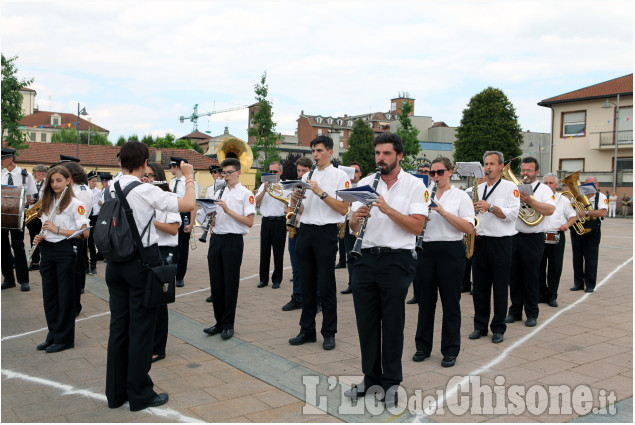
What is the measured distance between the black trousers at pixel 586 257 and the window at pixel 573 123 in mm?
36203

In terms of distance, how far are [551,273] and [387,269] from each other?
5.25m

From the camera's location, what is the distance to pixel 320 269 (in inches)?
241

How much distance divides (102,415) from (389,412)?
7.38ft

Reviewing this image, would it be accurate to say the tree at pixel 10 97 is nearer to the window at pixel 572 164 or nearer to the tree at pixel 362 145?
the window at pixel 572 164

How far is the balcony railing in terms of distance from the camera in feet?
128

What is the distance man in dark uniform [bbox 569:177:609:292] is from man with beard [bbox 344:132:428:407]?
6.41 meters

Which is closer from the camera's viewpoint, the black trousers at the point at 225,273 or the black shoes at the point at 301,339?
the black shoes at the point at 301,339

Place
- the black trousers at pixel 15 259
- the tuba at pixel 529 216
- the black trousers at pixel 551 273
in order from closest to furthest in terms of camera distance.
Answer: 1. the tuba at pixel 529 216
2. the black trousers at pixel 551 273
3. the black trousers at pixel 15 259

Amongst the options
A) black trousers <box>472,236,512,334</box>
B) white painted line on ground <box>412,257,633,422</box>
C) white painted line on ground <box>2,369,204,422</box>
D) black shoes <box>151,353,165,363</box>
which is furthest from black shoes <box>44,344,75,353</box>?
black trousers <box>472,236,512,334</box>

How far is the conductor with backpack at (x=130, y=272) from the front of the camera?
414 cm

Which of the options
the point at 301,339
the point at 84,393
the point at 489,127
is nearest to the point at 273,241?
the point at 301,339

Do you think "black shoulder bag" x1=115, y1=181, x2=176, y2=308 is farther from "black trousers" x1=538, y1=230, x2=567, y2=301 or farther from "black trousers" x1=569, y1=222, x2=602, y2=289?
"black trousers" x1=569, y1=222, x2=602, y2=289

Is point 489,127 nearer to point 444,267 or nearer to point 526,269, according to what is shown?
point 526,269

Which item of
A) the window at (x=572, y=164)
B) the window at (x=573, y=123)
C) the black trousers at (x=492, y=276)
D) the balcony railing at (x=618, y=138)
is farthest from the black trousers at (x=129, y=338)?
the window at (x=573, y=123)
